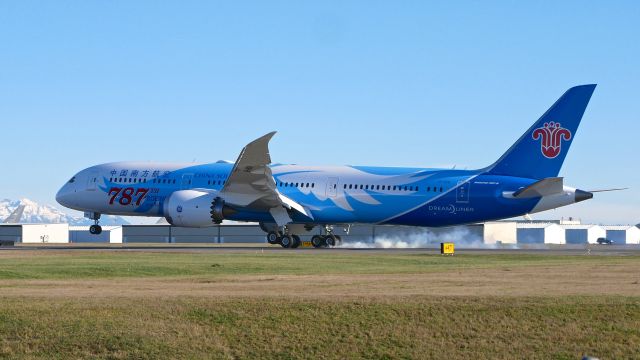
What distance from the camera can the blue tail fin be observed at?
6444 centimetres

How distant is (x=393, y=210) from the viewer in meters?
66.6

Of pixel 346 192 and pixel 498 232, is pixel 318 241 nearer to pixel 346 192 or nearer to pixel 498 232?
pixel 346 192

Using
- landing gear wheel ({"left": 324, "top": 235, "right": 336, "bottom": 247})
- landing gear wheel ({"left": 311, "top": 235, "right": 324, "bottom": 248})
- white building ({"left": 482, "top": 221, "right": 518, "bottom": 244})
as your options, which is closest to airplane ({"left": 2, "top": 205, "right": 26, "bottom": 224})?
white building ({"left": 482, "top": 221, "right": 518, "bottom": 244})

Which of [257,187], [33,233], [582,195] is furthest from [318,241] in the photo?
[33,233]

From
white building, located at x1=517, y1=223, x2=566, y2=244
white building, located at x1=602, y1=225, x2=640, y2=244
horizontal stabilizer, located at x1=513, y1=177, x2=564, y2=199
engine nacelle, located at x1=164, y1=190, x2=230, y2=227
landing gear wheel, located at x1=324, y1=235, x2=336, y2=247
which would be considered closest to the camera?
horizontal stabilizer, located at x1=513, y1=177, x2=564, y2=199

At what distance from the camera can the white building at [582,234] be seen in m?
148

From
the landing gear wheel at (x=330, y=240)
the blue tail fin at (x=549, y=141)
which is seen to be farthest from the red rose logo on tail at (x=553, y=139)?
the landing gear wheel at (x=330, y=240)

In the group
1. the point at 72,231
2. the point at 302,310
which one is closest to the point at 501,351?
the point at 302,310

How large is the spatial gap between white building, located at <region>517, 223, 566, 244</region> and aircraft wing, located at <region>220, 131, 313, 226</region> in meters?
64.7

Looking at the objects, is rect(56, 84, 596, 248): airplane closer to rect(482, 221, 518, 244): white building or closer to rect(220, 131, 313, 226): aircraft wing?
rect(220, 131, 313, 226): aircraft wing

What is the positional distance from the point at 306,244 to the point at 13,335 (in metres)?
45.7

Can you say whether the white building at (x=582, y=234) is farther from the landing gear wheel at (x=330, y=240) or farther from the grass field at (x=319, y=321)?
the grass field at (x=319, y=321)

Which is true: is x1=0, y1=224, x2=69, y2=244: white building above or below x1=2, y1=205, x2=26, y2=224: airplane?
below

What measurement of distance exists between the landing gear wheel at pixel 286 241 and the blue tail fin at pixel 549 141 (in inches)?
550
